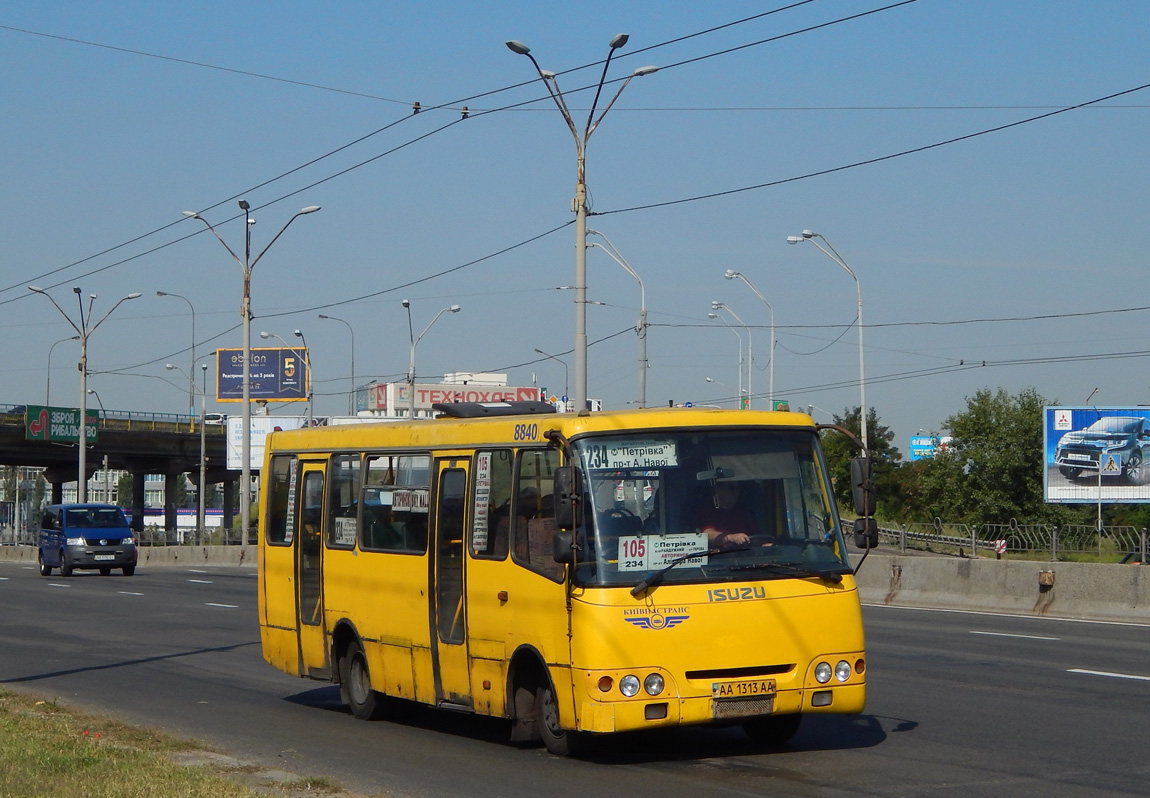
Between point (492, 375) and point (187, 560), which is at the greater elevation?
point (492, 375)

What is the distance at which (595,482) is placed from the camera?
9.32 meters

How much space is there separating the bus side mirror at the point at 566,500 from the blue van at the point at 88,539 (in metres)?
34.0

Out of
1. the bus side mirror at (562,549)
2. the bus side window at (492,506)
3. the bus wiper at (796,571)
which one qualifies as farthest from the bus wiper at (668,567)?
the bus side window at (492,506)

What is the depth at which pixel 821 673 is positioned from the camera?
9320 mm

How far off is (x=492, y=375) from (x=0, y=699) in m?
119

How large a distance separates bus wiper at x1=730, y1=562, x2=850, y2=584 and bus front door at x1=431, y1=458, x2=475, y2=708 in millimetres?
2286

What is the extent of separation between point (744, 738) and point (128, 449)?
95.3m

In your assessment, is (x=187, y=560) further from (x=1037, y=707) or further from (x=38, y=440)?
(x=1037, y=707)

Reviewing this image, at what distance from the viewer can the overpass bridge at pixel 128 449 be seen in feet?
301

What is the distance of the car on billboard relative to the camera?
62094 millimetres

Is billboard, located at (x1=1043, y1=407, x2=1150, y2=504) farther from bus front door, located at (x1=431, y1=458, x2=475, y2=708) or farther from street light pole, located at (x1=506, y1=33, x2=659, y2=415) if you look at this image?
bus front door, located at (x1=431, y1=458, x2=475, y2=708)

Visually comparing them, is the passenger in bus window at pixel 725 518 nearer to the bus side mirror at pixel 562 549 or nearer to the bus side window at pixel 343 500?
the bus side mirror at pixel 562 549

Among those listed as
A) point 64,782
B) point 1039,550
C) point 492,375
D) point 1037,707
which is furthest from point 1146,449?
point 492,375

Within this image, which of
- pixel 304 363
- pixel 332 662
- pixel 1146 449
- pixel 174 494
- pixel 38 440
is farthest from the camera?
pixel 174 494
